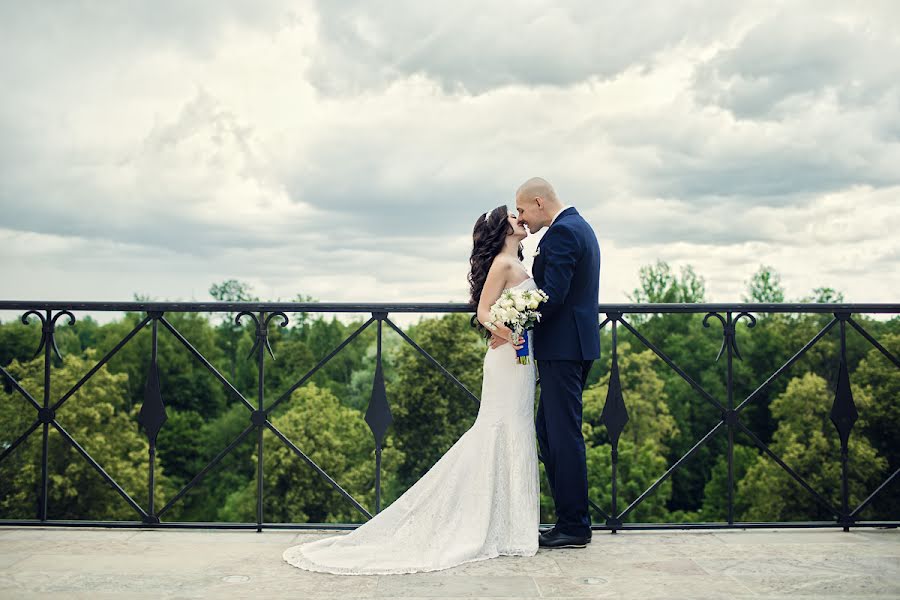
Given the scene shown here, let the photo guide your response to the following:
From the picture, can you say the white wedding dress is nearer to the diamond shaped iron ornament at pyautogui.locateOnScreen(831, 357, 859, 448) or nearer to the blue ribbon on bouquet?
the blue ribbon on bouquet

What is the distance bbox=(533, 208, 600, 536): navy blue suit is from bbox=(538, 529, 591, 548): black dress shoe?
26mm

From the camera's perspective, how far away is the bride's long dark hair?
4070 mm

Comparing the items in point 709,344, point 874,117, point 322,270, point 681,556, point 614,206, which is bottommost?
point 681,556

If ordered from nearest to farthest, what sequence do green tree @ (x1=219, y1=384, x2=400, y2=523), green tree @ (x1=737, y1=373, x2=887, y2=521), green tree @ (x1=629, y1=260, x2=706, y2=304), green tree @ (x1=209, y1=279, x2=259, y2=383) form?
green tree @ (x1=737, y1=373, x2=887, y2=521)
green tree @ (x1=219, y1=384, x2=400, y2=523)
green tree @ (x1=209, y1=279, x2=259, y2=383)
green tree @ (x1=629, y1=260, x2=706, y2=304)

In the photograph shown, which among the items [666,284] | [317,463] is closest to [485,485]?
[317,463]

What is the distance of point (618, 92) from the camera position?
107 feet

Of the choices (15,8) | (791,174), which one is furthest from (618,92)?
(15,8)

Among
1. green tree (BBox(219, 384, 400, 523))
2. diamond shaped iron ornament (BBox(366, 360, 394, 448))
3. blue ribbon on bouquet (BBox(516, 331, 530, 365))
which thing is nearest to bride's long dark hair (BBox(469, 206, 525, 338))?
blue ribbon on bouquet (BBox(516, 331, 530, 365))

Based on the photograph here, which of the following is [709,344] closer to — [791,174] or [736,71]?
[791,174]

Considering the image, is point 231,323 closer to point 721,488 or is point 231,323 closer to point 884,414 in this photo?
point 721,488

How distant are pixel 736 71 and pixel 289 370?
22.5 meters

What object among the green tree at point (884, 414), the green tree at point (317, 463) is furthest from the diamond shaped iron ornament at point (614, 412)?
the green tree at point (317, 463)

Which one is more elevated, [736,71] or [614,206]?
[736,71]

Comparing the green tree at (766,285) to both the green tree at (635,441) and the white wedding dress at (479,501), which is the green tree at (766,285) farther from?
the white wedding dress at (479,501)
